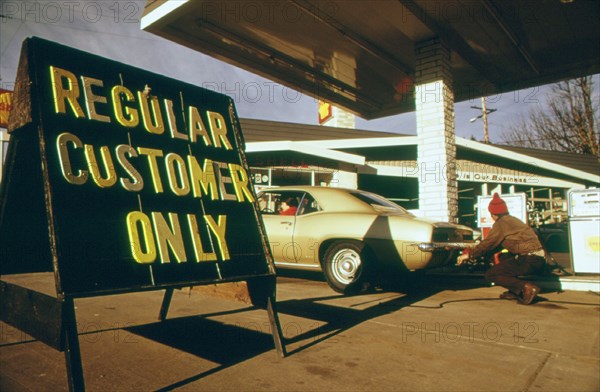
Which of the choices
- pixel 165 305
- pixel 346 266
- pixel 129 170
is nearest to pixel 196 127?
pixel 129 170

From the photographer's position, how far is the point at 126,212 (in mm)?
2662

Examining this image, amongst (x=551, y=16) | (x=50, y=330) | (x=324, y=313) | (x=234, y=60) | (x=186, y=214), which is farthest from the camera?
(x=234, y=60)

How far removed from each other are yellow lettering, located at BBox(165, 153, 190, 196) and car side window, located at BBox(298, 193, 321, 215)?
157 inches

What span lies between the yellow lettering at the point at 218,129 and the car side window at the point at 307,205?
360 cm

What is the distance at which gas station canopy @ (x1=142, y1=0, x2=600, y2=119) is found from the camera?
820 centimetres

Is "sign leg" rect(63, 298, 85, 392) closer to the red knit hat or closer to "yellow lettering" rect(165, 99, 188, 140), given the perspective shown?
"yellow lettering" rect(165, 99, 188, 140)

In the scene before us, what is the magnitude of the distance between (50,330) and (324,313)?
9.79 feet

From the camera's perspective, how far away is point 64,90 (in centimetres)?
260

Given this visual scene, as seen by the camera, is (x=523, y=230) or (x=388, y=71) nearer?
(x=523, y=230)

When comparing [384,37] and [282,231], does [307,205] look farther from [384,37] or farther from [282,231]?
[384,37]

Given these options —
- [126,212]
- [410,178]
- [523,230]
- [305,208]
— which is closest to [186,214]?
[126,212]

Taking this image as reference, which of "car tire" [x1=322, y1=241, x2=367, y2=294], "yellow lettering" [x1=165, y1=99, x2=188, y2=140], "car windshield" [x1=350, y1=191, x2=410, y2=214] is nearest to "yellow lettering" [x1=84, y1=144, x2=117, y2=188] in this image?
"yellow lettering" [x1=165, y1=99, x2=188, y2=140]

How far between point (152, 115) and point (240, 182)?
2.69ft

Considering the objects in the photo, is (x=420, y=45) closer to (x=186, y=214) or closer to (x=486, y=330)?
(x=486, y=330)
